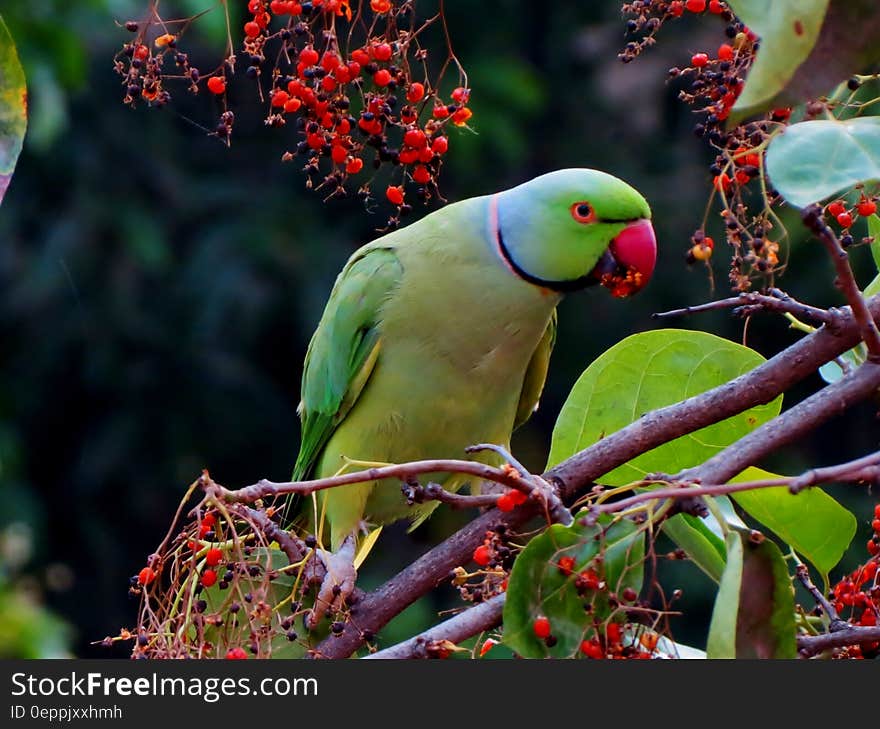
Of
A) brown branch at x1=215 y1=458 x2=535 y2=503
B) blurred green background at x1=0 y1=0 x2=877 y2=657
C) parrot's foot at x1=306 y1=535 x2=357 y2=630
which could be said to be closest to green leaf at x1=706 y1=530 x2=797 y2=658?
brown branch at x1=215 y1=458 x2=535 y2=503

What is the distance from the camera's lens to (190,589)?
966 millimetres

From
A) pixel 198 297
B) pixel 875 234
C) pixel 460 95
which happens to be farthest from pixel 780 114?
pixel 198 297

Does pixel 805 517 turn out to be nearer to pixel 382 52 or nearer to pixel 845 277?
pixel 845 277

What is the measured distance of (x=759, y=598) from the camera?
85 centimetres

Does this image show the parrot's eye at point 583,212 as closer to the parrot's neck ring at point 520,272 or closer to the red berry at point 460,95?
the parrot's neck ring at point 520,272

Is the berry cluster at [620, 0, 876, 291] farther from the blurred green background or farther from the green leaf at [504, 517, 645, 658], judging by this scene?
the blurred green background

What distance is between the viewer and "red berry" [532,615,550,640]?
0.87 m

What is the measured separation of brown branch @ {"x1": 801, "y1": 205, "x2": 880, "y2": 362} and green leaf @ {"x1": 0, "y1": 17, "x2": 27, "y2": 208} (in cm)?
56

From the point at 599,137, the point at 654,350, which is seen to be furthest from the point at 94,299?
the point at 654,350

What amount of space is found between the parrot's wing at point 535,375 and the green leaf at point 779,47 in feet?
2.98

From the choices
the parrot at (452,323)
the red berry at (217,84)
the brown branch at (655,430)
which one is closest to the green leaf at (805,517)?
the brown branch at (655,430)

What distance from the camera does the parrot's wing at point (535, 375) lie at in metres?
1.69

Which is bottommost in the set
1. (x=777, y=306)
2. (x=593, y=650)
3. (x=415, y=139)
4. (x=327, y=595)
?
(x=327, y=595)

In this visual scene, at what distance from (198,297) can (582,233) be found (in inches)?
151
